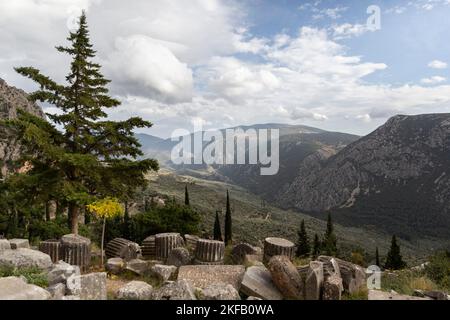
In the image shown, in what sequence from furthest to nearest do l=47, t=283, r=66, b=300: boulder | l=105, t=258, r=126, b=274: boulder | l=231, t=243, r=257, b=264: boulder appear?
l=231, t=243, r=257, b=264: boulder, l=105, t=258, r=126, b=274: boulder, l=47, t=283, r=66, b=300: boulder

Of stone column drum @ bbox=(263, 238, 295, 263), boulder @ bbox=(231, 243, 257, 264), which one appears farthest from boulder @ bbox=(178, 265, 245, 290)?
boulder @ bbox=(231, 243, 257, 264)

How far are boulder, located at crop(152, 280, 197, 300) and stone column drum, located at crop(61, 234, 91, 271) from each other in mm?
6823

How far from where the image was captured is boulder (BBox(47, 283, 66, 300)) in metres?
7.52

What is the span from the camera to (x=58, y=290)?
7.64 m

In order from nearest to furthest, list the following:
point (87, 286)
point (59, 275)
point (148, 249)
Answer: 1. point (87, 286)
2. point (59, 275)
3. point (148, 249)

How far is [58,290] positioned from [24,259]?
12.8 ft

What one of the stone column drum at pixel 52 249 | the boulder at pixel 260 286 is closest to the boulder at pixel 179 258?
the stone column drum at pixel 52 249

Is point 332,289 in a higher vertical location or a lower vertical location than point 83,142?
lower

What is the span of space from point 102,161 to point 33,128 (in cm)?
377

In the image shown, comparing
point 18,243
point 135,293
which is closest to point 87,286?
point 135,293

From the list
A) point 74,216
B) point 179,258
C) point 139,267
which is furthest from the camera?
point 74,216

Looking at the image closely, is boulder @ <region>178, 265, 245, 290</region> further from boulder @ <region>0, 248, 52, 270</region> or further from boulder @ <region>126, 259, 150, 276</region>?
boulder @ <region>0, 248, 52, 270</region>

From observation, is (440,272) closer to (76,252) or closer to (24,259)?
(76,252)

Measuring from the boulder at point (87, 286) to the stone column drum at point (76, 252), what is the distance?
580cm
